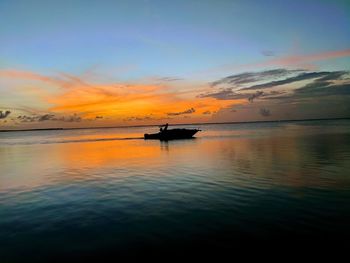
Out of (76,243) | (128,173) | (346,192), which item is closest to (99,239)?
(76,243)

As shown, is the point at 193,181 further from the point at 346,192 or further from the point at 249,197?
the point at 346,192

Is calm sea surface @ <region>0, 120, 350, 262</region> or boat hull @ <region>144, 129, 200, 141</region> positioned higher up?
boat hull @ <region>144, 129, 200, 141</region>

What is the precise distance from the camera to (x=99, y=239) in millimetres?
11734

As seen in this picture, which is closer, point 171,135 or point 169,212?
point 169,212

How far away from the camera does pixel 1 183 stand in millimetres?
27078

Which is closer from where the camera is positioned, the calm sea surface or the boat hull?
the calm sea surface

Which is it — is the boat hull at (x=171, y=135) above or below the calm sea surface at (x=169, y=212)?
above

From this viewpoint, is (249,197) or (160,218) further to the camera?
(249,197)

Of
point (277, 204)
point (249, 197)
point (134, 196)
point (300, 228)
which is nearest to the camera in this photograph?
point (300, 228)

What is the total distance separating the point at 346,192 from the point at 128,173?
19396 mm

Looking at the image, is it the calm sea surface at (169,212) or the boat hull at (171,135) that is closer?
the calm sea surface at (169,212)

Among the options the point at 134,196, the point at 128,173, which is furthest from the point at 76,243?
the point at 128,173

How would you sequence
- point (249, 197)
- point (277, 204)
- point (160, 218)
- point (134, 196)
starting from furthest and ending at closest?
1. point (134, 196)
2. point (249, 197)
3. point (277, 204)
4. point (160, 218)

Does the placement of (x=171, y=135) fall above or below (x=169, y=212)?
above
